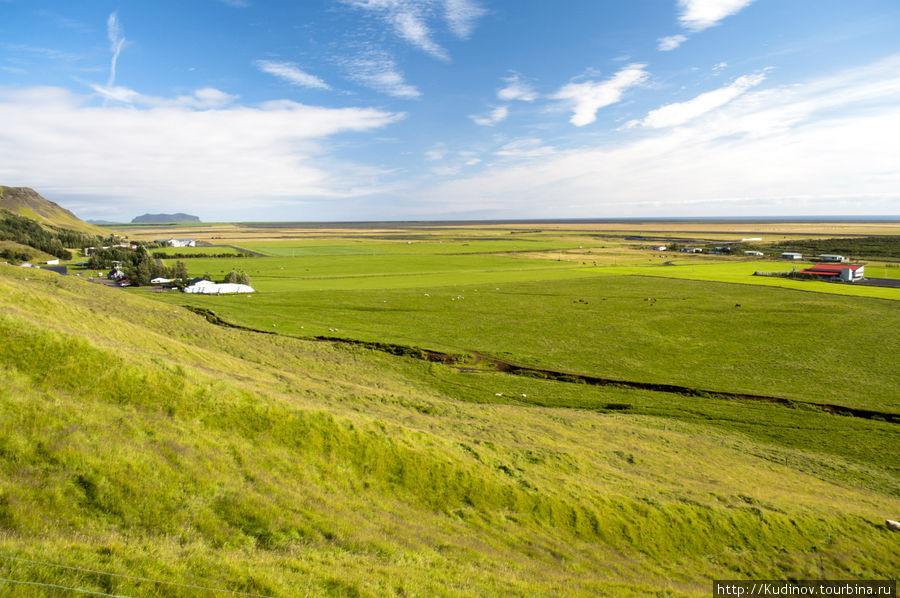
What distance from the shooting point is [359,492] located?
16.6m

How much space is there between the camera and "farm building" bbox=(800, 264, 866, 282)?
9800 cm

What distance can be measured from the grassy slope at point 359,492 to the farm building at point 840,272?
9311 cm

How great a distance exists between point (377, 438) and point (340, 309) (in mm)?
53464

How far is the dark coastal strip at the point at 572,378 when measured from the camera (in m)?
34.9

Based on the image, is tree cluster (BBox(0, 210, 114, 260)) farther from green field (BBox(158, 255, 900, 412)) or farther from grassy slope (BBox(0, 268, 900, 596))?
grassy slope (BBox(0, 268, 900, 596))

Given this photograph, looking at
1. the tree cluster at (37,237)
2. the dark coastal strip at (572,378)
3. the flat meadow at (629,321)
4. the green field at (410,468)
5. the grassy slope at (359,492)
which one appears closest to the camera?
the grassy slope at (359,492)

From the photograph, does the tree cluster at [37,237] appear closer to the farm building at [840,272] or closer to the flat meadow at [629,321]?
the flat meadow at [629,321]

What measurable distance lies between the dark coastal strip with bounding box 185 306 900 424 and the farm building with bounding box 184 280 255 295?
30.3 meters

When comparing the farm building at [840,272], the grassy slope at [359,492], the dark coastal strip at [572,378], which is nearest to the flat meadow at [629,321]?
the dark coastal strip at [572,378]

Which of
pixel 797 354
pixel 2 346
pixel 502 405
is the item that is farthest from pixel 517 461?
pixel 797 354

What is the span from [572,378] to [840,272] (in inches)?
3948

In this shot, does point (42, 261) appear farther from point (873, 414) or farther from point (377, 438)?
point (873, 414)

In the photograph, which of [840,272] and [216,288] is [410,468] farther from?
[840,272]

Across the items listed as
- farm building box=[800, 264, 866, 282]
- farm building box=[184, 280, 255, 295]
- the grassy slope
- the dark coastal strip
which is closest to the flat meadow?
the dark coastal strip
